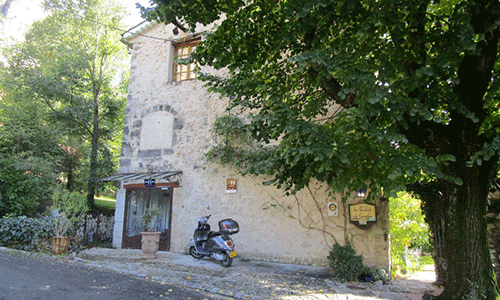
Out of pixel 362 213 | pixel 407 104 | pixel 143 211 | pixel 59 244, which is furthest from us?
pixel 143 211

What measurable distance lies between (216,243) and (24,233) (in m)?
5.69

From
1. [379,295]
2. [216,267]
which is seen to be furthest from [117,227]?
[379,295]

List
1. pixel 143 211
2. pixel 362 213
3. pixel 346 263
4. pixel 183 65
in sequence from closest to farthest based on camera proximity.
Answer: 1. pixel 346 263
2. pixel 362 213
3. pixel 143 211
4. pixel 183 65

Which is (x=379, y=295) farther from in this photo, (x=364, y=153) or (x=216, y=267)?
(x=216, y=267)

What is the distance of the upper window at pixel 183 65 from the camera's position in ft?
34.8

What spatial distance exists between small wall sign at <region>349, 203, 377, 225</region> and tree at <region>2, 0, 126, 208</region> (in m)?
8.34

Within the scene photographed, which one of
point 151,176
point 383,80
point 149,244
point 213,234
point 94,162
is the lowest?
point 149,244

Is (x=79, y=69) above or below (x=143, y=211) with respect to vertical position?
above

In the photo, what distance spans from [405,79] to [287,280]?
13.1 feet

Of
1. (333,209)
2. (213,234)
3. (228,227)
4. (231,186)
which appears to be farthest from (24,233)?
(333,209)

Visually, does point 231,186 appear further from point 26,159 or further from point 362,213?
point 26,159

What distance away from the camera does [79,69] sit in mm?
12594

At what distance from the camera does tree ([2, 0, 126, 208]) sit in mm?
12008

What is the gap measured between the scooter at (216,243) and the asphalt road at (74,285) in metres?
1.90
